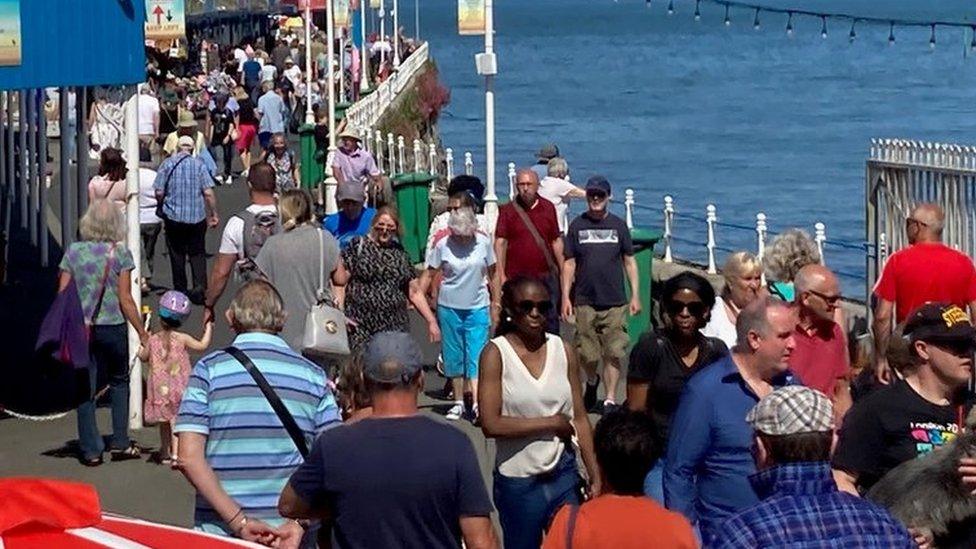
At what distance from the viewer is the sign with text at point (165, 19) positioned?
16125mm

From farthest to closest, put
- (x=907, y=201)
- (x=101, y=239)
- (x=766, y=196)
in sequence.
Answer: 1. (x=766, y=196)
2. (x=907, y=201)
3. (x=101, y=239)

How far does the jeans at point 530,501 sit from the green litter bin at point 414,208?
14.5 meters

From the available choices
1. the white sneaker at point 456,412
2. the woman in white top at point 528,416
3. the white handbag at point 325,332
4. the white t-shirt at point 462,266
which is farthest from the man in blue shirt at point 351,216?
the woman in white top at point 528,416

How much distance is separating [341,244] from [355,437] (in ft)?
21.6

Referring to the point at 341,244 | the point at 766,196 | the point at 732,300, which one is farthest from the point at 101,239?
the point at 766,196

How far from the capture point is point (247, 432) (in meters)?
7.06

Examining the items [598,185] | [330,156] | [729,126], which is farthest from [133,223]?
[729,126]

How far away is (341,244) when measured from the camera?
1276 centimetres

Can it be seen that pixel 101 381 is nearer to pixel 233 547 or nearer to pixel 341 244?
pixel 341 244

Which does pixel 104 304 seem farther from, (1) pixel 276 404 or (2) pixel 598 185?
(1) pixel 276 404

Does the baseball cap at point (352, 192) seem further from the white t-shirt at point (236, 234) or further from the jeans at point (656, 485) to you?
the jeans at point (656, 485)

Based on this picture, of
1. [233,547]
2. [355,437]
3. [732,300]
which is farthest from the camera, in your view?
[732,300]

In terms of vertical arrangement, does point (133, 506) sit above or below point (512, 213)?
below

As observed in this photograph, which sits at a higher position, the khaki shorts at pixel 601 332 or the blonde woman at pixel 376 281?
the blonde woman at pixel 376 281
